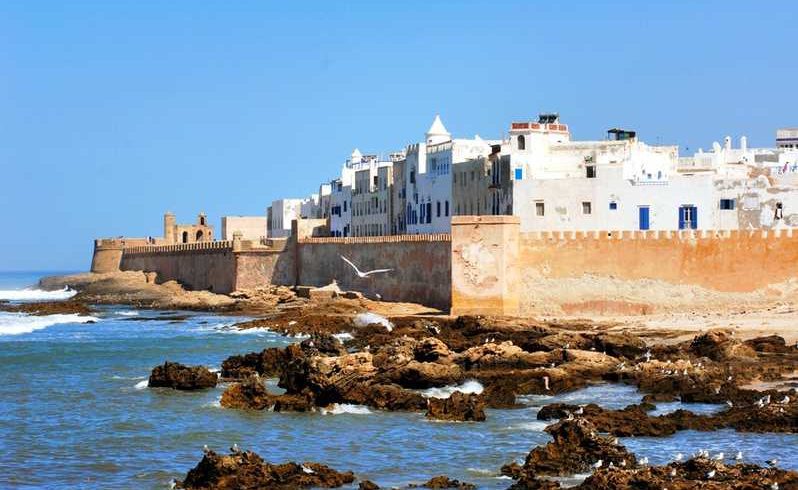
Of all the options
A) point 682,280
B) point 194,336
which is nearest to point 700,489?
point 682,280

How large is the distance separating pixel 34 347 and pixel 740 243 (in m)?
19.6

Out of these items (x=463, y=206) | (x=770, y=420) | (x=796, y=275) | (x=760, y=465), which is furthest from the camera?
(x=463, y=206)

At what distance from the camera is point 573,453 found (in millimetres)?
17109

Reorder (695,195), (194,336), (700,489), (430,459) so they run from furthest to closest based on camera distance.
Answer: (695,195) < (194,336) < (430,459) < (700,489)

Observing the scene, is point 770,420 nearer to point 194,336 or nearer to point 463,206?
point 194,336

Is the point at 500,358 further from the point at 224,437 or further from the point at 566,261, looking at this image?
the point at 566,261

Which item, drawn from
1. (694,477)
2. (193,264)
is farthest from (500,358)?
(193,264)

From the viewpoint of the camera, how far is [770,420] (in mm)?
19734

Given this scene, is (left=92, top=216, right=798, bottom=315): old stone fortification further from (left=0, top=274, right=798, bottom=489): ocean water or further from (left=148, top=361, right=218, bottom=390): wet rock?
(left=148, top=361, right=218, bottom=390): wet rock

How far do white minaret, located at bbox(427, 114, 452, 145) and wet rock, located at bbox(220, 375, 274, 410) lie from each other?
35276 mm

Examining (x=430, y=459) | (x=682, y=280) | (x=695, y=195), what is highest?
(x=695, y=195)

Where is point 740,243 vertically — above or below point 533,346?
above

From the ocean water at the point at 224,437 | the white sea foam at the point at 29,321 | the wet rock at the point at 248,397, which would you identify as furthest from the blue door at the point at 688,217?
the wet rock at the point at 248,397

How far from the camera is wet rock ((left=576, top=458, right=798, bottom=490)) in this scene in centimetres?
1477
